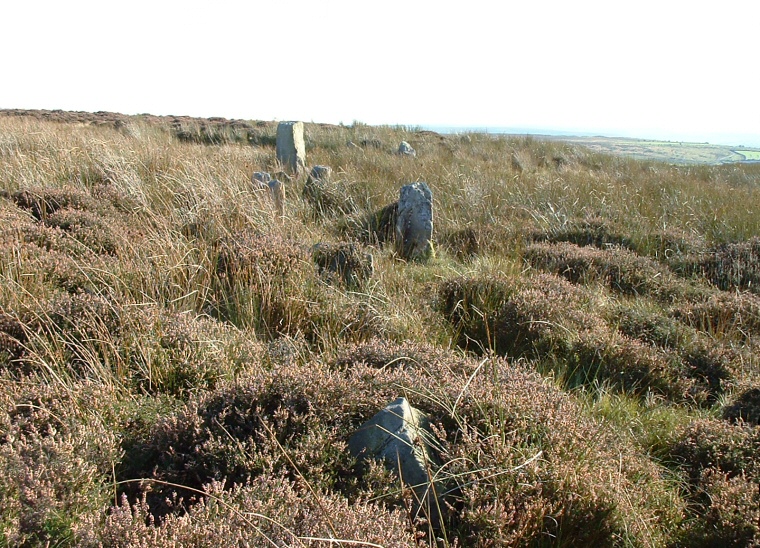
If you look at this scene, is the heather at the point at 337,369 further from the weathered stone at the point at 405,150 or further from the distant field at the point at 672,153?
the distant field at the point at 672,153

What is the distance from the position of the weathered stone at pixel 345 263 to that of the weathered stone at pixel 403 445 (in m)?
2.39

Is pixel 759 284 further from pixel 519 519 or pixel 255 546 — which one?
pixel 255 546

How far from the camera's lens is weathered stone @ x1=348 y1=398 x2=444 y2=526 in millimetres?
2262

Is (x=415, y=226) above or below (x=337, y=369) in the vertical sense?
above

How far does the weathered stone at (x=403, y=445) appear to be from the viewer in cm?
226

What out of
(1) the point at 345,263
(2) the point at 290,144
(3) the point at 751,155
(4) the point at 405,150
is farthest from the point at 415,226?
(3) the point at 751,155

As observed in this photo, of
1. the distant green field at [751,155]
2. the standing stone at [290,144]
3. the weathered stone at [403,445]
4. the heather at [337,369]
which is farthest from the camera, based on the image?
the distant green field at [751,155]

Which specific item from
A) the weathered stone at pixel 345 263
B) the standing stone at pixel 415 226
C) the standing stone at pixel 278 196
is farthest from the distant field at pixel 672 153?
the weathered stone at pixel 345 263

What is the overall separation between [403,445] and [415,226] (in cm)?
455

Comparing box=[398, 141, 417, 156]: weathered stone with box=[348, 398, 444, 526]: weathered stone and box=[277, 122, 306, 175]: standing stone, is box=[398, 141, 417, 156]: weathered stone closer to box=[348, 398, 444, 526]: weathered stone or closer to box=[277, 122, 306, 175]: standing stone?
box=[277, 122, 306, 175]: standing stone

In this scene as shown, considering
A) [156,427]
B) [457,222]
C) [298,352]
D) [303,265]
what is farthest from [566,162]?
[156,427]

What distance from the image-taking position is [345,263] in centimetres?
504

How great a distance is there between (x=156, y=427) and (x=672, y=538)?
7.79 ft

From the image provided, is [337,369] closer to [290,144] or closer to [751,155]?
[290,144]
